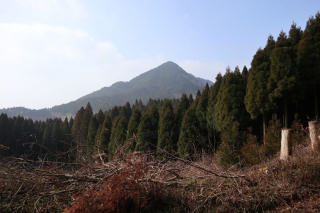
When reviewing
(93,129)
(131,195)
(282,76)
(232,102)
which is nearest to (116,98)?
(93,129)

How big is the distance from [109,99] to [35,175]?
146 m

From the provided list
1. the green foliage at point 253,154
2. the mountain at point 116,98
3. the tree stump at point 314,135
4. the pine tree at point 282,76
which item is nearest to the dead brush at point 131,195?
the green foliage at point 253,154

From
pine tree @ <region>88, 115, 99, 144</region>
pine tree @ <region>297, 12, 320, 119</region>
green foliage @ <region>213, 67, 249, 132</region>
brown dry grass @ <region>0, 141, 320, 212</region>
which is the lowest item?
pine tree @ <region>88, 115, 99, 144</region>

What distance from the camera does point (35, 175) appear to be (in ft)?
10.7

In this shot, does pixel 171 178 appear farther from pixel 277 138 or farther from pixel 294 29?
pixel 294 29

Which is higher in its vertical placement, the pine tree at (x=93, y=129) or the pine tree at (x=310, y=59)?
the pine tree at (x=310, y=59)

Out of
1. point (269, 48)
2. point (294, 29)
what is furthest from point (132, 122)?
point (294, 29)

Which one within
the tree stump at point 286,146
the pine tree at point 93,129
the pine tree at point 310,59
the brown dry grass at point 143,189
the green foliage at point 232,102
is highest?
the pine tree at point 310,59

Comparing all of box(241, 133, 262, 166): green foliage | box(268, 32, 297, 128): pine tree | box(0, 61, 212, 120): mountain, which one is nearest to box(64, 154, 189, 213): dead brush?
box(241, 133, 262, 166): green foliage

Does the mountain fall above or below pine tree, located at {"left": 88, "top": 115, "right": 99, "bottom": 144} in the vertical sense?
above

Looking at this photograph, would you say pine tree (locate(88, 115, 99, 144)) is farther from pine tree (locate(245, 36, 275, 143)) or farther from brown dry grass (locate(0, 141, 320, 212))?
brown dry grass (locate(0, 141, 320, 212))

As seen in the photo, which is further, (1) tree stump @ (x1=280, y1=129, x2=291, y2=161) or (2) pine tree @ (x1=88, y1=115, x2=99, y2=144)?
(2) pine tree @ (x1=88, y1=115, x2=99, y2=144)

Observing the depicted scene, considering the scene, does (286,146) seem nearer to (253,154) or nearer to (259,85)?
(253,154)

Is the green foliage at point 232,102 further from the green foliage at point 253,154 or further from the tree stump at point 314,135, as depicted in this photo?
the tree stump at point 314,135
